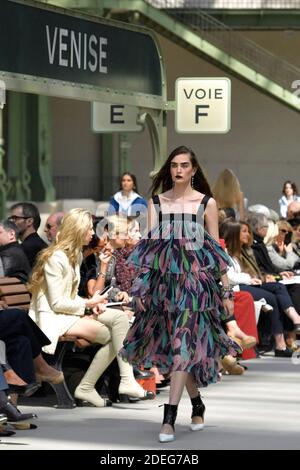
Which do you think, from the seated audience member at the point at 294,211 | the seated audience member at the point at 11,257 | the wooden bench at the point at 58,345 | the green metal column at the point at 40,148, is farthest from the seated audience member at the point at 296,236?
the green metal column at the point at 40,148

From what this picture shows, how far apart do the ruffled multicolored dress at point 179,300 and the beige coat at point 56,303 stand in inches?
50.4

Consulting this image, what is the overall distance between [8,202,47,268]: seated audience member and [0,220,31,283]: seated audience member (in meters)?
0.96

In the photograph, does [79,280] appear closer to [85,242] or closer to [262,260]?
[85,242]

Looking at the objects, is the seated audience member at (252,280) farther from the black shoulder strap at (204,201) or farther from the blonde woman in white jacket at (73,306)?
the black shoulder strap at (204,201)

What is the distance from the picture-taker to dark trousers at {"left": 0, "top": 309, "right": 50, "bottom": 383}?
Result: 32.3 ft

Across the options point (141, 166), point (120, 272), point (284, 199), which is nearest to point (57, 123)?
point (141, 166)

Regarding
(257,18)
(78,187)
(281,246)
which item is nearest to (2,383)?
(281,246)

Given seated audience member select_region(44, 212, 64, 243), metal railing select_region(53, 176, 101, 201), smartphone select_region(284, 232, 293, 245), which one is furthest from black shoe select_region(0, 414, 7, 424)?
metal railing select_region(53, 176, 101, 201)

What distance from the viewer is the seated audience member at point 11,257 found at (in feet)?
36.8

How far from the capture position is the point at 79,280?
1110 centimetres

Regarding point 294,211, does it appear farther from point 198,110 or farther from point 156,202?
point 156,202

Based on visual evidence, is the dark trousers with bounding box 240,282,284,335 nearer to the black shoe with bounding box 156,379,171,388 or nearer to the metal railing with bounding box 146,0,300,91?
the black shoe with bounding box 156,379,171,388

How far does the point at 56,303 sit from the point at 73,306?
142mm

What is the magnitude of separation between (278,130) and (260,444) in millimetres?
30617
